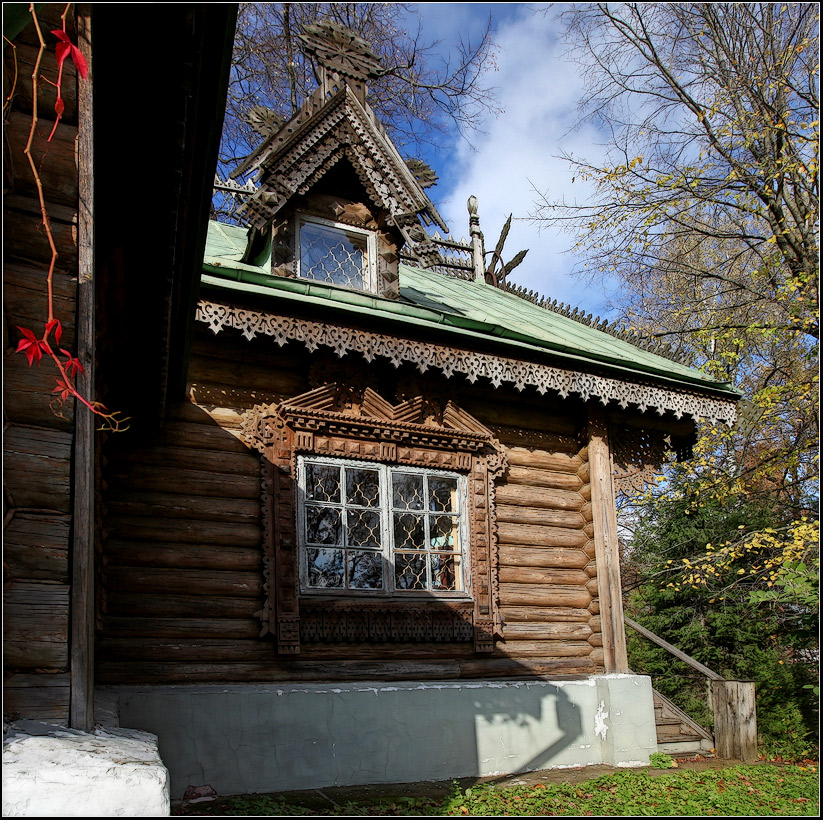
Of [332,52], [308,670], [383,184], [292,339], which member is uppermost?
[332,52]

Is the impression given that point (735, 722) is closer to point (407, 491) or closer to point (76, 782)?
point (407, 491)

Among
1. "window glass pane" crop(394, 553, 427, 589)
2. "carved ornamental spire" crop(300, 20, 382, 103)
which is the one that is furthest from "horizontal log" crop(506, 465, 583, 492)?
"carved ornamental spire" crop(300, 20, 382, 103)

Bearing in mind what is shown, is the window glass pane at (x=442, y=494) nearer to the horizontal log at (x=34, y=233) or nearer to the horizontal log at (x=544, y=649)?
the horizontal log at (x=544, y=649)

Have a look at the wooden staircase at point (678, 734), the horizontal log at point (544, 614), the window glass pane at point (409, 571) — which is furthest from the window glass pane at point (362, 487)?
the wooden staircase at point (678, 734)

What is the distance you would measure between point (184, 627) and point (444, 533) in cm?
280

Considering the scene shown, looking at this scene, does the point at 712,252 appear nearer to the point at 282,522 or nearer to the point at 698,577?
the point at 698,577

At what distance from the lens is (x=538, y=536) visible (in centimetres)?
902

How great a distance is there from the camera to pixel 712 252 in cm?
1650

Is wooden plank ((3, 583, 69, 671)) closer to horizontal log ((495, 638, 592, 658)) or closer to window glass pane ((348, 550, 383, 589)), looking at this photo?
window glass pane ((348, 550, 383, 589))

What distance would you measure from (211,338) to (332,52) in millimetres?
3587

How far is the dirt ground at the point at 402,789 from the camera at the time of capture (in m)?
6.02

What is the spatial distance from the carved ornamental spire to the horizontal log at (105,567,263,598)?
5082 mm

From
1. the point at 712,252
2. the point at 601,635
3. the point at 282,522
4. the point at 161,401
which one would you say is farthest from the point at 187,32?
the point at 712,252

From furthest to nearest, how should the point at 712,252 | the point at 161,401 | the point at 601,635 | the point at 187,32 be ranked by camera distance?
the point at 712,252, the point at 601,635, the point at 161,401, the point at 187,32
